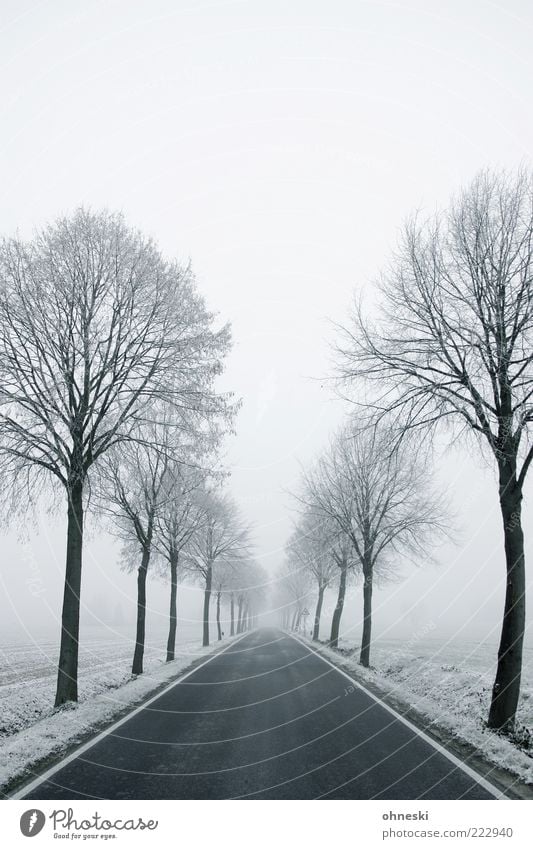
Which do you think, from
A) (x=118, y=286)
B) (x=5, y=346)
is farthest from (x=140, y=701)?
(x=118, y=286)

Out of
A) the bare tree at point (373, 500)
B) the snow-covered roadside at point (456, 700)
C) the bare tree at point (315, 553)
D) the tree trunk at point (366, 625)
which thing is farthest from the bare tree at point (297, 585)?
the snow-covered roadside at point (456, 700)

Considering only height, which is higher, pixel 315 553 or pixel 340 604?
pixel 315 553

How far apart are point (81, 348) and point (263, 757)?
815cm

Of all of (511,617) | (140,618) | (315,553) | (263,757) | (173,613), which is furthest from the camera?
(315,553)

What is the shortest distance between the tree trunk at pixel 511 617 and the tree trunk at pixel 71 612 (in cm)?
770

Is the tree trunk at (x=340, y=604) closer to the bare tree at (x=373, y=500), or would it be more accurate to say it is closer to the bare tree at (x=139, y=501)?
the bare tree at (x=373, y=500)

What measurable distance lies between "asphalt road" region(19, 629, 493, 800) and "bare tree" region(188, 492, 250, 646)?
62.7 ft

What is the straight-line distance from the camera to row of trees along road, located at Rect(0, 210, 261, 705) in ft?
32.1

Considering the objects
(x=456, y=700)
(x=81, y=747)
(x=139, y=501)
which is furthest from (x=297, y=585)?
(x=81, y=747)

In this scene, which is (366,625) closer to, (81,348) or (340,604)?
(340,604)

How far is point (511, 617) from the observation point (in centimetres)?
789

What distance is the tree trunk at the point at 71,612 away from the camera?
9.73 m

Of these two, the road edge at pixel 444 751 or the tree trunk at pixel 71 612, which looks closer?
the road edge at pixel 444 751

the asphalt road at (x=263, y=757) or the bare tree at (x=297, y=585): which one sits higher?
the asphalt road at (x=263, y=757)
